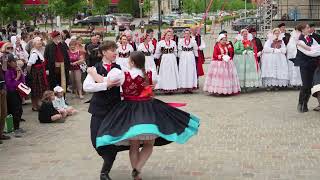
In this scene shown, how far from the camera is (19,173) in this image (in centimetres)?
718

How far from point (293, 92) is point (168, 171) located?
755 cm

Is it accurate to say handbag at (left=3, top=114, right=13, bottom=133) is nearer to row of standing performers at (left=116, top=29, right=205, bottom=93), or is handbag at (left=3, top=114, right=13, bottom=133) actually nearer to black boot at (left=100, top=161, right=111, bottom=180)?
black boot at (left=100, top=161, right=111, bottom=180)

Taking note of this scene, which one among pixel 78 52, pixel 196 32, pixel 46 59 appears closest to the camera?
pixel 46 59

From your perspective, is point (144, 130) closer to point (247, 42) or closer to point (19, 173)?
point (19, 173)

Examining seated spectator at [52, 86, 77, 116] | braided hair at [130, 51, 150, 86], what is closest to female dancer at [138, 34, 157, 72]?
seated spectator at [52, 86, 77, 116]

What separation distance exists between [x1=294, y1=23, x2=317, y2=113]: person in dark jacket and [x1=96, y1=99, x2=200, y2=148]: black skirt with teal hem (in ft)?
16.7

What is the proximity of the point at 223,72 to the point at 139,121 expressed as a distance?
756 centimetres

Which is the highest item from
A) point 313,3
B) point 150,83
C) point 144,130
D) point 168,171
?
point 313,3

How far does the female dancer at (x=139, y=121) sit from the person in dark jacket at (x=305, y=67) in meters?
4.99

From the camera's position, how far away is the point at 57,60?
1265 centimetres

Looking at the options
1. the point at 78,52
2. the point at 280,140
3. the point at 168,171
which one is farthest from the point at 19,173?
the point at 78,52

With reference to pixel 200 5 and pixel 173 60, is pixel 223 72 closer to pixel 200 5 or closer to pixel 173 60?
pixel 173 60

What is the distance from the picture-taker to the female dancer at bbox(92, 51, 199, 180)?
5.95 meters

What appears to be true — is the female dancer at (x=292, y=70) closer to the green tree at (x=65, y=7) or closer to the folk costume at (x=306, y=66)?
the folk costume at (x=306, y=66)
